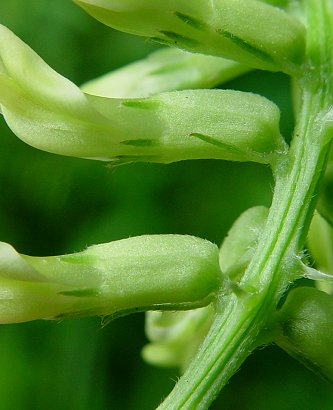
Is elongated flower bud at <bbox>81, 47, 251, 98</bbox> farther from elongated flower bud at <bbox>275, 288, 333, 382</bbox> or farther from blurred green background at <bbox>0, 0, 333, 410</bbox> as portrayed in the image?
blurred green background at <bbox>0, 0, 333, 410</bbox>

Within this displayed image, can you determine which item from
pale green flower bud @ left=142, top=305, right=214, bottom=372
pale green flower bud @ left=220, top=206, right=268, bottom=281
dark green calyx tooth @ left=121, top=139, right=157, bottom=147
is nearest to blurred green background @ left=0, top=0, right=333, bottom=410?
pale green flower bud @ left=142, top=305, right=214, bottom=372

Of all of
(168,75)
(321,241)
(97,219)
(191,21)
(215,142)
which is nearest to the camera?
(215,142)

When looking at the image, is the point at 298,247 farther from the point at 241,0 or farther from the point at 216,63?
the point at 216,63

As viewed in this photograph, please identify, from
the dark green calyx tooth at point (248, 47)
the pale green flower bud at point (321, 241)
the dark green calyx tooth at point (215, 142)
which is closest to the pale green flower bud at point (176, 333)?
the pale green flower bud at point (321, 241)

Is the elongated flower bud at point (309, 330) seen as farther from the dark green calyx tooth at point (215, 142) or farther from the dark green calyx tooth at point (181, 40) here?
the dark green calyx tooth at point (181, 40)

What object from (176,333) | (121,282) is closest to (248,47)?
(121,282)

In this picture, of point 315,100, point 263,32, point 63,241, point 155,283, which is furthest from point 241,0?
point 63,241

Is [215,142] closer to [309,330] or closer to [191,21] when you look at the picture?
[191,21]
